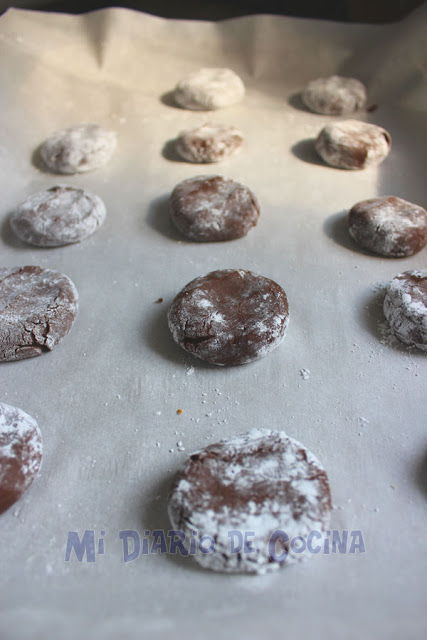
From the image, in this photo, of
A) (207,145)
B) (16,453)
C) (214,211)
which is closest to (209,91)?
(207,145)

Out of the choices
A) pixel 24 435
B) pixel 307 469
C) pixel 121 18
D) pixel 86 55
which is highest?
pixel 121 18

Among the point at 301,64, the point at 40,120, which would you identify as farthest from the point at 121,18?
the point at 301,64

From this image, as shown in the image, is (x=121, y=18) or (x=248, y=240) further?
(x=121, y=18)

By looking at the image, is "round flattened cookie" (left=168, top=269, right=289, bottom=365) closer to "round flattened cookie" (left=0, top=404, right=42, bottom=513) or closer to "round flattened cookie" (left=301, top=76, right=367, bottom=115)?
"round flattened cookie" (left=0, top=404, right=42, bottom=513)

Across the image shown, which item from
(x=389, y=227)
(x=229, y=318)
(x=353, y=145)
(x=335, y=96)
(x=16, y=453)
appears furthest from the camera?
(x=335, y=96)

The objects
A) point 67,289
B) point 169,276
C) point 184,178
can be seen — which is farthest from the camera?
point 184,178

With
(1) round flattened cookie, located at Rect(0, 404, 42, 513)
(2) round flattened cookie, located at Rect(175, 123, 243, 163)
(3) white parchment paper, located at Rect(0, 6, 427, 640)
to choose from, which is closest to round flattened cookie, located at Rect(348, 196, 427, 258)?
(3) white parchment paper, located at Rect(0, 6, 427, 640)

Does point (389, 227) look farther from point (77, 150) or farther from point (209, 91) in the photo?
point (77, 150)

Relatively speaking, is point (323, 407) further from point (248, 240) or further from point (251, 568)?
point (248, 240)
